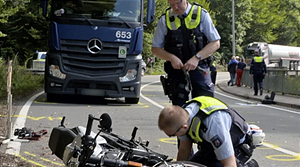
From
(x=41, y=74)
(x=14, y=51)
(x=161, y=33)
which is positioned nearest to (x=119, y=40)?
(x=161, y=33)

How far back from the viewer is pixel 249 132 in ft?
14.5

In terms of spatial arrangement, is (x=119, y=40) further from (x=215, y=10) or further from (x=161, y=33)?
(x=215, y=10)

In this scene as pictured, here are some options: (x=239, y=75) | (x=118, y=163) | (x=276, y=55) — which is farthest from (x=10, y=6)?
(x=276, y=55)

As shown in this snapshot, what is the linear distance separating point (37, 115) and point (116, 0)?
3.94 m

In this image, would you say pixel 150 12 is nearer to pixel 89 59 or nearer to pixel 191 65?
pixel 89 59

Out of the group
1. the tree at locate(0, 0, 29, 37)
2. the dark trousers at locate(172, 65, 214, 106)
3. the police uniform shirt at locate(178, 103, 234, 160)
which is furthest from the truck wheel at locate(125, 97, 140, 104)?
the police uniform shirt at locate(178, 103, 234, 160)

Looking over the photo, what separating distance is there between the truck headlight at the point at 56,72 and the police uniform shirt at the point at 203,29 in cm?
856

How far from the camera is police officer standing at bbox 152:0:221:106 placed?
5.41 m

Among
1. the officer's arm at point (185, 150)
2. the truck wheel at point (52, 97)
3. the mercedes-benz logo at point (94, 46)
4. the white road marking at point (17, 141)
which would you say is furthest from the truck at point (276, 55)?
the officer's arm at point (185, 150)

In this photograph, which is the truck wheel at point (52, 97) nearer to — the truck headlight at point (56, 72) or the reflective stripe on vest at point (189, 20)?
the truck headlight at point (56, 72)

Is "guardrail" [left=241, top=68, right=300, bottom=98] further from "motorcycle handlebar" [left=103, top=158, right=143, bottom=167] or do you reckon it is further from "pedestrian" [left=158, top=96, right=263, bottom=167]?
"motorcycle handlebar" [left=103, top=158, right=143, bottom=167]

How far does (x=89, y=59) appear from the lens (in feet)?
45.2

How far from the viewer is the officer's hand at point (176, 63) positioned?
537 cm

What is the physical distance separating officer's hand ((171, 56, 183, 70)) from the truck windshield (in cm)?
852
